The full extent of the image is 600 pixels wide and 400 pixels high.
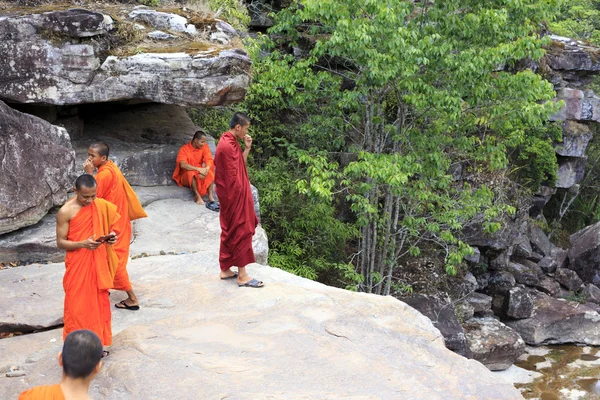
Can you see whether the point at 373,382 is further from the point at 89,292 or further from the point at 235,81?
the point at 235,81

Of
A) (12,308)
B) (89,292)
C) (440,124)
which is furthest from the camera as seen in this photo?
(440,124)

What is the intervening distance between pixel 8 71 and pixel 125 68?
1.56 meters

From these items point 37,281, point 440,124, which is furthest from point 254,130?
point 37,281

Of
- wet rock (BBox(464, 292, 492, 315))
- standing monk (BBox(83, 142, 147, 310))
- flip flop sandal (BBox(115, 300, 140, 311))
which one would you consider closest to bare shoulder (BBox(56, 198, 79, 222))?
standing monk (BBox(83, 142, 147, 310))

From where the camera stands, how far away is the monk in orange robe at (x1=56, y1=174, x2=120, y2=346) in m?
4.94

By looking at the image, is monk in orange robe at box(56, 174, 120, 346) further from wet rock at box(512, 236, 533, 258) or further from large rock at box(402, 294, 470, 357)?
wet rock at box(512, 236, 533, 258)

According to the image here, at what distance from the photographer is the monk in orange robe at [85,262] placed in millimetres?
4941

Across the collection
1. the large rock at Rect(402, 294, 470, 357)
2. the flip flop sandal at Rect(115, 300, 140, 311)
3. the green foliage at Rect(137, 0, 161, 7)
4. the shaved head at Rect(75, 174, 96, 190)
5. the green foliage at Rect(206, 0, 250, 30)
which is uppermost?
the green foliage at Rect(137, 0, 161, 7)

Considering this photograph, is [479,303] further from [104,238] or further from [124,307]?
[104,238]

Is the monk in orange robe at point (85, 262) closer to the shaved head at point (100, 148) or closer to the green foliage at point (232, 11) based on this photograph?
the shaved head at point (100, 148)

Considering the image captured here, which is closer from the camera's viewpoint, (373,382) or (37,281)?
(373,382)

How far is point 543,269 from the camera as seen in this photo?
59.5ft

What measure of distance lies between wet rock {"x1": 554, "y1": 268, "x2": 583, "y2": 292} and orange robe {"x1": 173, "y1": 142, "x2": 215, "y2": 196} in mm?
11869

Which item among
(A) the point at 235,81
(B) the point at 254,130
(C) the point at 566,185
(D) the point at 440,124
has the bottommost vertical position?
(C) the point at 566,185
